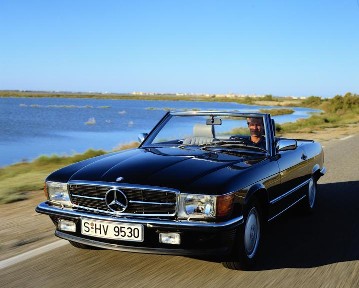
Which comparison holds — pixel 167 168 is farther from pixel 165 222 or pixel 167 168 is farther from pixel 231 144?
pixel 231 144

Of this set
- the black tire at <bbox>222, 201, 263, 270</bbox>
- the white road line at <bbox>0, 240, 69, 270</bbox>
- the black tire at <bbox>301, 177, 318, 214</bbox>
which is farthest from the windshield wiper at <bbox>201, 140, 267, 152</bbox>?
the white road line at <bbox>0, 240, 69, 270</bbox>

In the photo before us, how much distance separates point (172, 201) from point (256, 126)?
208 cm

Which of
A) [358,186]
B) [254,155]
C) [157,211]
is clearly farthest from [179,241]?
[358,186]

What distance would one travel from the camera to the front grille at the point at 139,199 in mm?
4055


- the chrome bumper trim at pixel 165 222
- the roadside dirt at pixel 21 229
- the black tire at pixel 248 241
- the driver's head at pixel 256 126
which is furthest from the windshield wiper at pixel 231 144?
the roadside dirt at pixel 21 229

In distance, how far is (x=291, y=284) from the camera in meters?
4.04

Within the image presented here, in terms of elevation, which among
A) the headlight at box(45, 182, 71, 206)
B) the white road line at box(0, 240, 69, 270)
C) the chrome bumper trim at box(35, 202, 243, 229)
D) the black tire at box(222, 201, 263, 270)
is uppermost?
the headlight at box(45, 182, 71, 206)

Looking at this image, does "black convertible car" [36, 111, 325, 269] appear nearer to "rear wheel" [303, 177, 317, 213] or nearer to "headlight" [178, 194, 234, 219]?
→ "headlight" [178, 194, 234, 219]

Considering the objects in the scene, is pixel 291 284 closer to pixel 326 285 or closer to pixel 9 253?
pixel 326 285

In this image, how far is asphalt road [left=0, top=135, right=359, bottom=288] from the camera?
4.05 metres

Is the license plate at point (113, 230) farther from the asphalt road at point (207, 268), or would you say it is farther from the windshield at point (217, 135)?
the windshield at point (217, 135)

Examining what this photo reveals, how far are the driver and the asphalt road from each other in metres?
1.05

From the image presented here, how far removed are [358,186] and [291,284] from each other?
546 centimetres

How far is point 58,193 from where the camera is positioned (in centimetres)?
453
